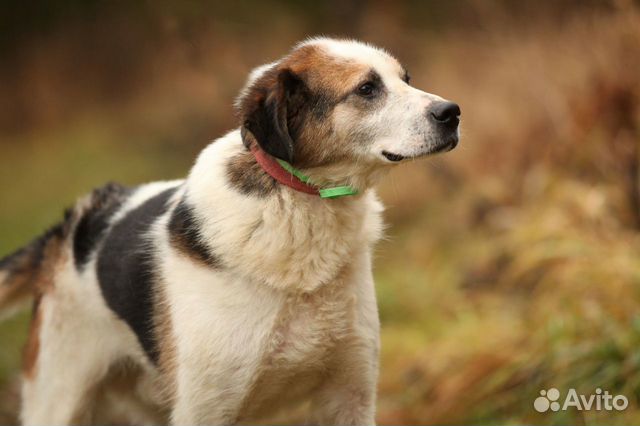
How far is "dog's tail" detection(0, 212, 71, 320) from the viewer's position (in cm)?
483

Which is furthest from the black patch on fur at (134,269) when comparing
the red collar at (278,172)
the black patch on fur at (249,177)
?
the red collar at (278,172)

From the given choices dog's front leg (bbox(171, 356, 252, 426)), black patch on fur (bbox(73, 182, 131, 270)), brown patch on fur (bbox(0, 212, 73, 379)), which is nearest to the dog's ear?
dog's front leg (bbox(171, 356, 252, 426))

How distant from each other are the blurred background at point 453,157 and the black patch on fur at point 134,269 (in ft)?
3.40

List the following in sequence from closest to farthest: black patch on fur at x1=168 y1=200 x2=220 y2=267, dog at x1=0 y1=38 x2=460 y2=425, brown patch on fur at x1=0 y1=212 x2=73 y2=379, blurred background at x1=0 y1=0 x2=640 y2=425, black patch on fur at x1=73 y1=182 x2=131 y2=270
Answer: dog at x1=0 y1=38 x2=460 y2=425 < black patch on fur at x1=168 y1=200 x2=220 y2=267 < black patch on fur at x1=73 y1=182 x2=131 y2=270 < brown patch on fur at x1=0 y1=212 x2=73 y2=379 < blurred background at x1=0 y1=0 x2=640 y2=425

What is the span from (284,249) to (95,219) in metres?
1.34

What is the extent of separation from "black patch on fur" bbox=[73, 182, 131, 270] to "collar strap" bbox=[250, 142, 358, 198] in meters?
1.20

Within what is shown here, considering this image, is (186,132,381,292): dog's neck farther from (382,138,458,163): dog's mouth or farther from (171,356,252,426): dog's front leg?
(171,356,252,426): dog's front leg

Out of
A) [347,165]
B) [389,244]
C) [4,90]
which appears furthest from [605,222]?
[4,90]

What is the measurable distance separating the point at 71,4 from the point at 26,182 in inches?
88.0

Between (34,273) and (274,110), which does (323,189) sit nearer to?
(274,110)

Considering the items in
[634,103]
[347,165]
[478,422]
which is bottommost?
[478,422]

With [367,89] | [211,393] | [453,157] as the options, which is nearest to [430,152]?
[367,89]

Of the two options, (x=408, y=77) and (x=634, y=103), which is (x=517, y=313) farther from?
(x=408, y=77)

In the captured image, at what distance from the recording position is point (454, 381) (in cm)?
566
